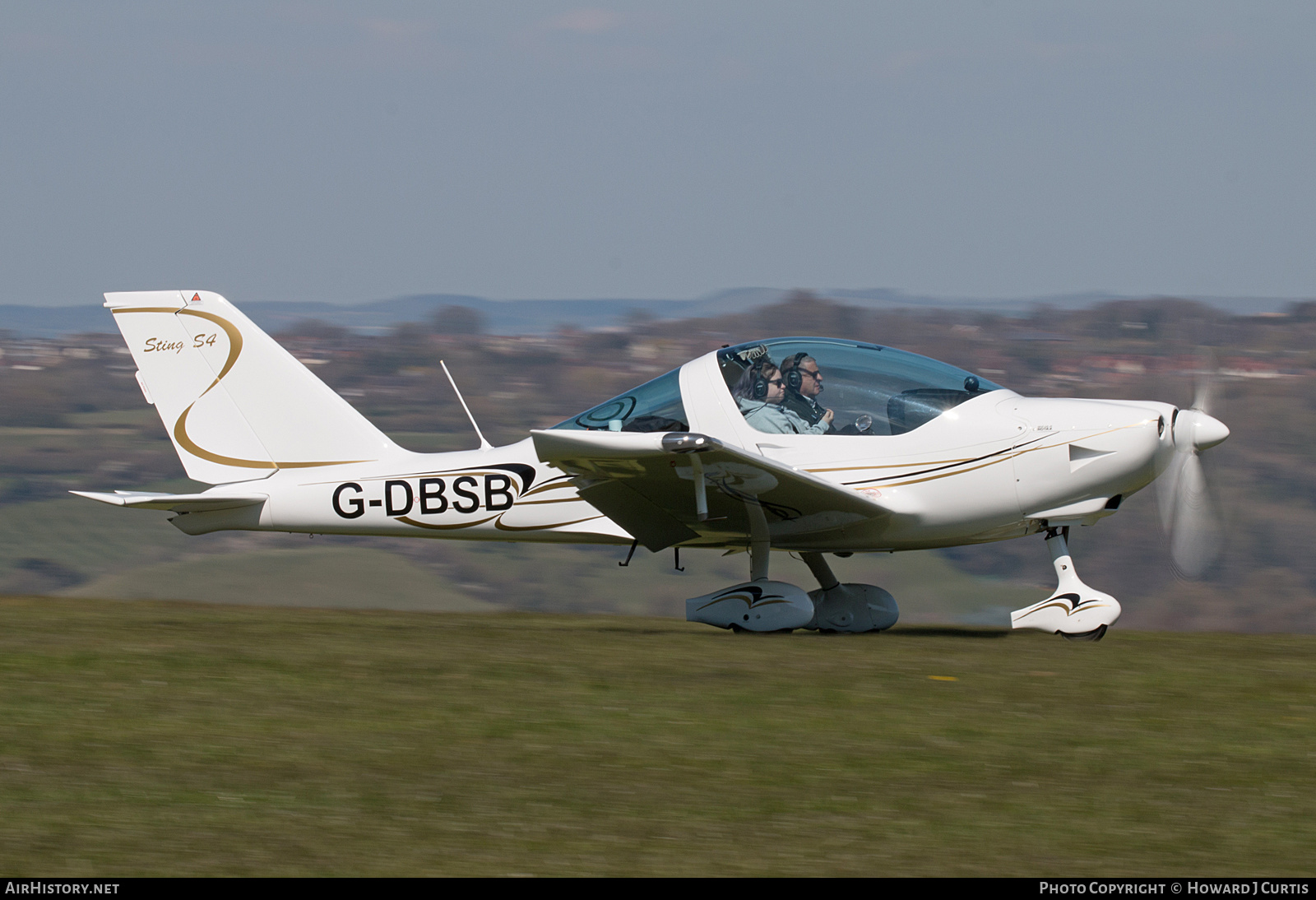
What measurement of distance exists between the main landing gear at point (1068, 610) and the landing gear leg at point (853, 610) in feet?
3.92

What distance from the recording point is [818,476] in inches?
362

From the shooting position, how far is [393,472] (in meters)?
10.5

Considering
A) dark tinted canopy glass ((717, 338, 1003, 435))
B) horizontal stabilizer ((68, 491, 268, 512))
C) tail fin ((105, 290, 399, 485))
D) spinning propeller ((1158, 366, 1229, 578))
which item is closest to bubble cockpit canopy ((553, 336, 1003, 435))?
dark tinted canopy glass ((717, 338, 1003, 435))

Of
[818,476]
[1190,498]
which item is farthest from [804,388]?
[1190,498]

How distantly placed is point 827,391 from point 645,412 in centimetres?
128

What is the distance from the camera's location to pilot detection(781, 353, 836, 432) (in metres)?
9.12

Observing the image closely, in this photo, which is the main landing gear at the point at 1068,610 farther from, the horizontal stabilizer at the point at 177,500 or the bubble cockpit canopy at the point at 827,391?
the horizontal stabilizer at the point at 177,500

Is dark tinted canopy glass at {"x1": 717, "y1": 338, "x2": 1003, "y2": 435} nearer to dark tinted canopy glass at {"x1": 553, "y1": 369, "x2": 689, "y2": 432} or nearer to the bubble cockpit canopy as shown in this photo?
the bubble cockpit canopy

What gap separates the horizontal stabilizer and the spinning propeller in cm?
677

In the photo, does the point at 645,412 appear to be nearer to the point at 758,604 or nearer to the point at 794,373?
the point at 794,373

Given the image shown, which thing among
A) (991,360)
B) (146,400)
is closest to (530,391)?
(991,360)

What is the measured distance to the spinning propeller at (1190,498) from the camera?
29.0ft
